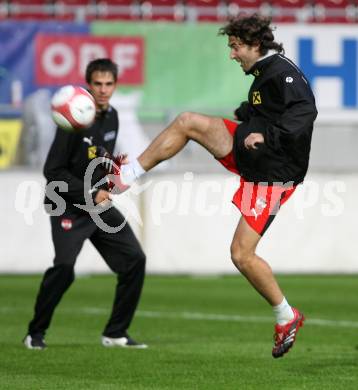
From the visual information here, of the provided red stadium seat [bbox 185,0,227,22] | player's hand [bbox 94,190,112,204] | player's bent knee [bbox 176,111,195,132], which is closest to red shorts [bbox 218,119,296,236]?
player's bent knee [bbox 176,111,195,132]

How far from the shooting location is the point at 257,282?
8359mm

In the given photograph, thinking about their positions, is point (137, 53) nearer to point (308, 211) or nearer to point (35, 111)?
point (35, 111)

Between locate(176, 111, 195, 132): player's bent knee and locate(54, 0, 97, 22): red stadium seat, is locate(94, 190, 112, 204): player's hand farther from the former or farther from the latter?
locate(54, 0, 97, 22): red stadium seat

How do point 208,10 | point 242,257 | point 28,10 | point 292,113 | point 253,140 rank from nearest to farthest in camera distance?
point 253,140 < point 292,113 < point 242,257 < point 28,10 < point 208,10

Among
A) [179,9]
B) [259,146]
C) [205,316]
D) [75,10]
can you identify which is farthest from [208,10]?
[259,146]

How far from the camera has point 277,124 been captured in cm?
818

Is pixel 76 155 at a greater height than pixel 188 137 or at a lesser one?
lesser

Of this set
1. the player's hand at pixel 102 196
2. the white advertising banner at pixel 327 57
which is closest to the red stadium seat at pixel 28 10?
the white advertising banner at pixel 327 57

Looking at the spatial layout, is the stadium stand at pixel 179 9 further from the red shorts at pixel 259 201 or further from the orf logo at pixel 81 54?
the red shorts at pixel 259 201

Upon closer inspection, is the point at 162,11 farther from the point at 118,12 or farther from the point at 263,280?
the point at 263,280

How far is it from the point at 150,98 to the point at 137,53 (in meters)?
0.77

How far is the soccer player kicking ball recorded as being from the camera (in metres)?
8.27

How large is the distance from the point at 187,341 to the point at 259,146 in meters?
2.75

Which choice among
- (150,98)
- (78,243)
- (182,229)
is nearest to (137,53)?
(150,98)
